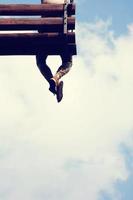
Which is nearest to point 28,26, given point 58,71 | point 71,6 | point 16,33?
point 16,33

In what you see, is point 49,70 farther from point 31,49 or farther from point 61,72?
→ point 31,49

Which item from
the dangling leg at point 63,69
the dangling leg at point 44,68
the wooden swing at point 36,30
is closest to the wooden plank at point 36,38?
the wooden swing at point 36,30

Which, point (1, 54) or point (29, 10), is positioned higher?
point (29, 10)

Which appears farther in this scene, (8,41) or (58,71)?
(58,71)

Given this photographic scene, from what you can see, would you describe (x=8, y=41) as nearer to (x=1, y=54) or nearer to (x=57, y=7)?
(x=1, y=54)

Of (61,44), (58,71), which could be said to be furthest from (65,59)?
(61,44)

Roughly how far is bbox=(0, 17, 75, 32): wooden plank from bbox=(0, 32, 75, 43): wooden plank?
10cm

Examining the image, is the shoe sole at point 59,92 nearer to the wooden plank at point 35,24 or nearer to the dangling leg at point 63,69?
the dangling leg at point 63,69

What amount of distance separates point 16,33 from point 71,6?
86 cm

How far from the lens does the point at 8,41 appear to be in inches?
237

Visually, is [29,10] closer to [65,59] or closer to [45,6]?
[45,6]

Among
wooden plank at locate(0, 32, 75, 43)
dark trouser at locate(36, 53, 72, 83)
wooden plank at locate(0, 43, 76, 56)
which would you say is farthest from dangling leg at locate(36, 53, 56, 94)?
wooden plank at locate(0, 32, 75, 43)

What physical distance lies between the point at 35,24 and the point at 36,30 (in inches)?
3.3

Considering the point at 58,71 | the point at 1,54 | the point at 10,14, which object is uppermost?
the point at 10,14
